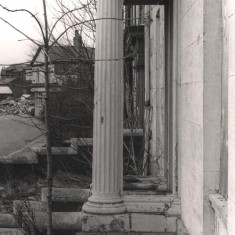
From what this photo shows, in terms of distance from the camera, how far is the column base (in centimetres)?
588

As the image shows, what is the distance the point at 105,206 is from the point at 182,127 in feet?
4.25

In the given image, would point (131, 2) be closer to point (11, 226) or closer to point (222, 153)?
point (11, 226)

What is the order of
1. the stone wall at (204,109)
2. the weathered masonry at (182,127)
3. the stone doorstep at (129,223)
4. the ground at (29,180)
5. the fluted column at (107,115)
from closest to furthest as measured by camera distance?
the weathered masonry at (182,127)
the stone wall at (204,109)
the stone doorstep at (129,223)
the fluted column at (107,115)
the ground at (29,180)

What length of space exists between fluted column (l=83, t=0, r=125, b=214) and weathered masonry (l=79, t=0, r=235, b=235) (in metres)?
0.01

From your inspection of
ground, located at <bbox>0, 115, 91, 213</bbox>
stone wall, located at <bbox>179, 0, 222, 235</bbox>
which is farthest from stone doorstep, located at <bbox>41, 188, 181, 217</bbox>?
ground, located at <bbox>0, 115, 91, 213</bbox>

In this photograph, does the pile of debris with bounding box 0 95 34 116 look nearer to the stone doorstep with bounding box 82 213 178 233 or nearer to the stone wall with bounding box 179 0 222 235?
the stone doorstep with bounding box 82 213 178 233

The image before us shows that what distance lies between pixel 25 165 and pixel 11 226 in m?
4.69

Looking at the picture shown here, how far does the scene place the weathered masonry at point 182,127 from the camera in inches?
159

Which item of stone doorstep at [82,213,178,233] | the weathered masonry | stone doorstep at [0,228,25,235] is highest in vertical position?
the weathered masonry

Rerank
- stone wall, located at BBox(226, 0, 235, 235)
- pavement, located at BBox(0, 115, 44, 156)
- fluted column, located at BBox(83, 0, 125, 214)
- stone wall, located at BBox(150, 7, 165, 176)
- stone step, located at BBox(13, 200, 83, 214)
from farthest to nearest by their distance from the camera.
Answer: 1. pavement, located at BBox(0, 115, 44, 156)
2. stone wall, located at BBox(150, 7, 165, 176)
3. stone step, located at BBox(13, 200, 83, 214)
4. fluted column, located at BBox(83, 0, 125, 214)
5. stone wall, located at BBox(226, 0, 235, 235)

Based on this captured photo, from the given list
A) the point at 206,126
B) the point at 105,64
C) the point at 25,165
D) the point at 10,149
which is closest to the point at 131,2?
the point at 105,64

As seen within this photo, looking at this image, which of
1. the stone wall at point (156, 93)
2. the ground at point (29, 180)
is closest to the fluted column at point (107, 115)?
the stone wall at point (156, 93)

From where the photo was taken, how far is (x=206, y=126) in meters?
4.21

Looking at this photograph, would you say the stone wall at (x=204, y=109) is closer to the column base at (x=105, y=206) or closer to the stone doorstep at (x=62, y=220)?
the column base at (x=105, y=206)
